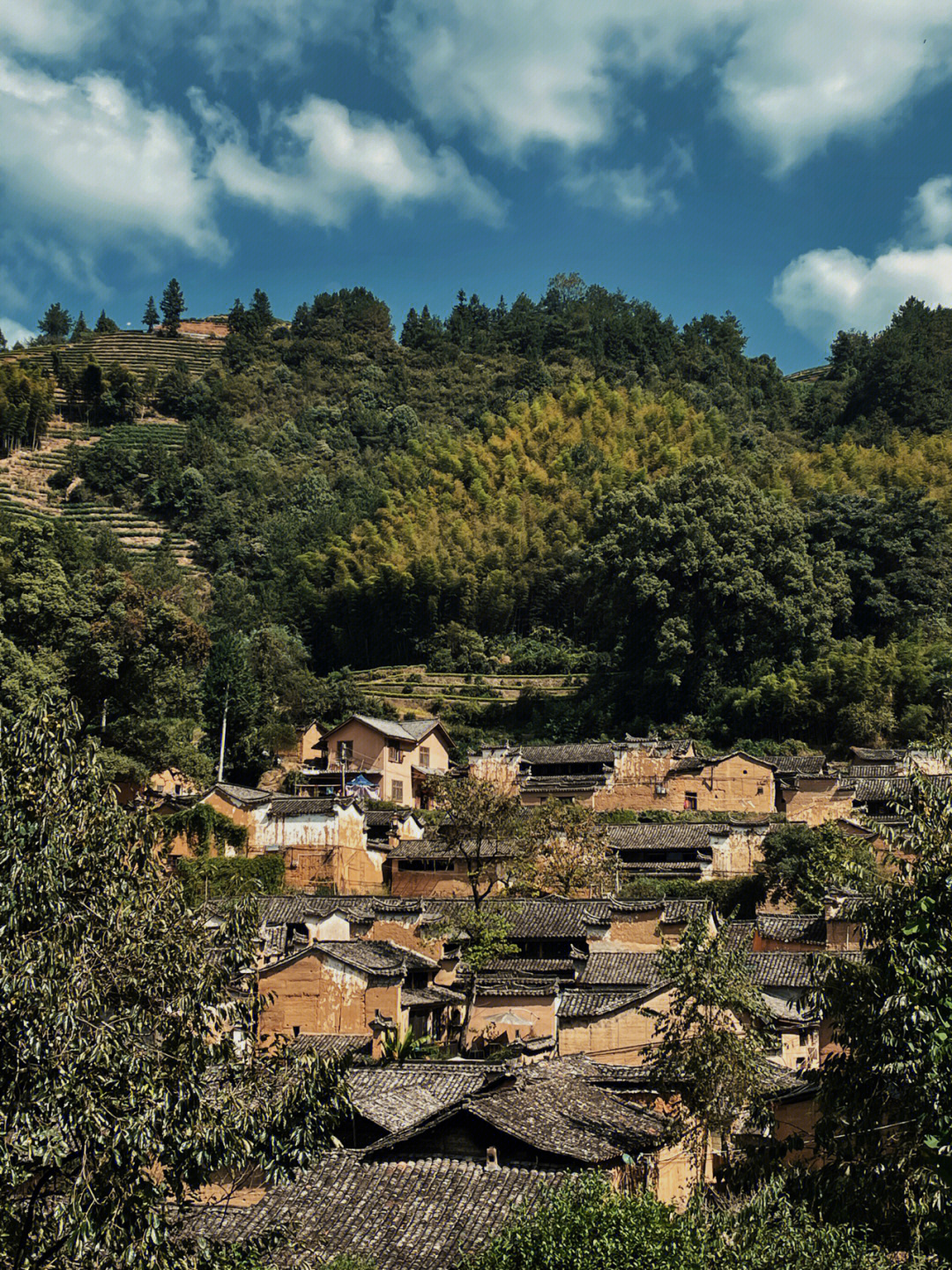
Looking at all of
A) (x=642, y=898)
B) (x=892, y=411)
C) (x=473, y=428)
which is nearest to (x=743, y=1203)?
(x=642, y=898)

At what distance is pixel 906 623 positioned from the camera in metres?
61.3

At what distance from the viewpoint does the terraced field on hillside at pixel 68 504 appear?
292ft

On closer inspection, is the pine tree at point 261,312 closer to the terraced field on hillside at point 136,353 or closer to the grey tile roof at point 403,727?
the terraced field on hillside at point 136,353

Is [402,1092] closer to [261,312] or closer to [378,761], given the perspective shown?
[378,761]

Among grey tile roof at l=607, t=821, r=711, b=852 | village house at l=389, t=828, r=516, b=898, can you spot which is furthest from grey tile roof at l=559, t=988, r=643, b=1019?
grey tile roof at l=607, t=821, r=711, b=852

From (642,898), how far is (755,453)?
52874mm

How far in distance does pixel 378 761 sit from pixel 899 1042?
3749cm

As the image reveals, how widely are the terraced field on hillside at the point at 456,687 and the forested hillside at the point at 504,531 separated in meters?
1.09

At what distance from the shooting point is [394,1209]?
14.8 meters

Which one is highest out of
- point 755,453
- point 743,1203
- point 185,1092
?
point 755,453

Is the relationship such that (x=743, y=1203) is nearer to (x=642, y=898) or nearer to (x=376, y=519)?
(x=642, y=898)

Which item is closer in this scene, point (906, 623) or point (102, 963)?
point (102, 963)

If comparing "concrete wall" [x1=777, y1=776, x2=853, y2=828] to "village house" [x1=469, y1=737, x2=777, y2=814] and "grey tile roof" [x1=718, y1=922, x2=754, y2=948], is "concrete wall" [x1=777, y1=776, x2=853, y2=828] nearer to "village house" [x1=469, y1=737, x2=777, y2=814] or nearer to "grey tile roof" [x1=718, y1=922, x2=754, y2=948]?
"village house" [x1=469, y1=737, x2=777, y2=814]

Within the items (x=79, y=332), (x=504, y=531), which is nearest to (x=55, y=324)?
(x=79, y=332)
